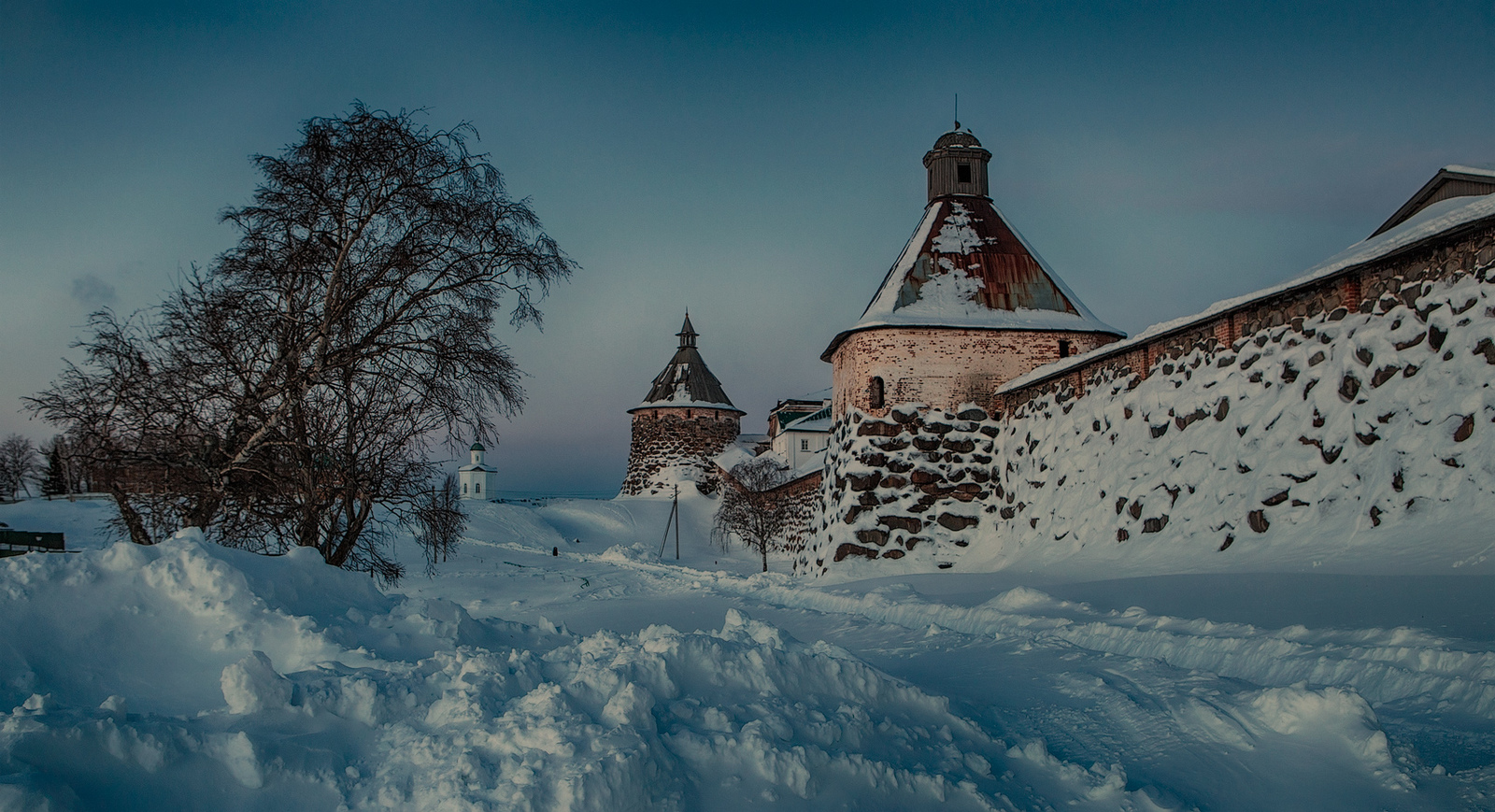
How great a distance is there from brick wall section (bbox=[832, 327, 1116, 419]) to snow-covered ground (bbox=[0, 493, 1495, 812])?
9.70 meters

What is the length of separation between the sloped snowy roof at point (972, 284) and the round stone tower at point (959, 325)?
0.02 m

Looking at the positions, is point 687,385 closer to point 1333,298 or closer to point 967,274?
point 967,274

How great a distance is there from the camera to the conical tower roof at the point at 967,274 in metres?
16.0

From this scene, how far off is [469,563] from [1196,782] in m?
20.9

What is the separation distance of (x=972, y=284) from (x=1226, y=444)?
729 centimetres

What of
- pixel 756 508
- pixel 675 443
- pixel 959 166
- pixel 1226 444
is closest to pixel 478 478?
pixel 675 443

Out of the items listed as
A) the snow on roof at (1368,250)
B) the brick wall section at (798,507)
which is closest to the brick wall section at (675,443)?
the brick wall section at (798,507)

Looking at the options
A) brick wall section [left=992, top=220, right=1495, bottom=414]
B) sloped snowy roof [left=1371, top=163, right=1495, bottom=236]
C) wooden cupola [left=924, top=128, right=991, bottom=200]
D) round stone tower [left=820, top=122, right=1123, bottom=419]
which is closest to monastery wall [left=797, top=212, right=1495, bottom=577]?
brick wall section [left=992, top=220, right=1495, bottom=414]

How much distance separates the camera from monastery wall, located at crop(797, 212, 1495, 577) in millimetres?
7309

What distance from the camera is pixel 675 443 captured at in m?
40.2

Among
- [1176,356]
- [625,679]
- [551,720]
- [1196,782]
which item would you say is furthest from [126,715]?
[1176,356]

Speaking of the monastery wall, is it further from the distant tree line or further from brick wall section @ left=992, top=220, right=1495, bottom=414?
the distant tree line

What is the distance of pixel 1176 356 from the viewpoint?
11414 mm

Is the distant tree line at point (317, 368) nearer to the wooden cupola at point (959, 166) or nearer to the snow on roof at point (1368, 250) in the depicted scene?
the snow on roof at point (1368, 250)
